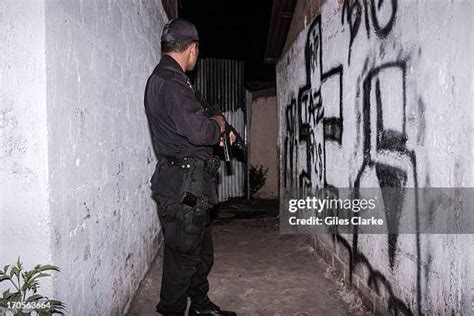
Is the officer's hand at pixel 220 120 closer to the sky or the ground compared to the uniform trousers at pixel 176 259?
closer to the sky

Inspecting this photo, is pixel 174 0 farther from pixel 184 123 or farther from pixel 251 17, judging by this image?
pixel 184 123

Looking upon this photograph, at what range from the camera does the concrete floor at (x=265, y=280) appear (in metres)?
3.16

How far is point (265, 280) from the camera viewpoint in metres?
3.80

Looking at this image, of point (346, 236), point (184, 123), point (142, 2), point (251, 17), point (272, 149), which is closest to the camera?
point (184, 123)

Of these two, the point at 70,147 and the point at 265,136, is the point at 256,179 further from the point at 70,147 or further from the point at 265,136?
the point at 70,147

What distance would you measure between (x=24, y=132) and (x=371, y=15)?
239cm

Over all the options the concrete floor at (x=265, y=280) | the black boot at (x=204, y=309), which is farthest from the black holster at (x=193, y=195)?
the concrete floor at (x=265, y=280)

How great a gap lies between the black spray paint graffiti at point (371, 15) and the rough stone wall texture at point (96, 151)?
1.86m

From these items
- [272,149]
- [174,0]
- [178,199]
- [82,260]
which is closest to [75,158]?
[82,260]

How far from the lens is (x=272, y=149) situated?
30.3 ft

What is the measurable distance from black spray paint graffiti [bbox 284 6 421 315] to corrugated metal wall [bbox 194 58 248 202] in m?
4.06

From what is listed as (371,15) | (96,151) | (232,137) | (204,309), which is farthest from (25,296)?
(371,15)

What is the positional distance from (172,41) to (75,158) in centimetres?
107

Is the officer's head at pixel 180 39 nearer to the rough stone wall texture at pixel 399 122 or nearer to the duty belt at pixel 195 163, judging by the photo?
the duty belt at pixel 195 163
